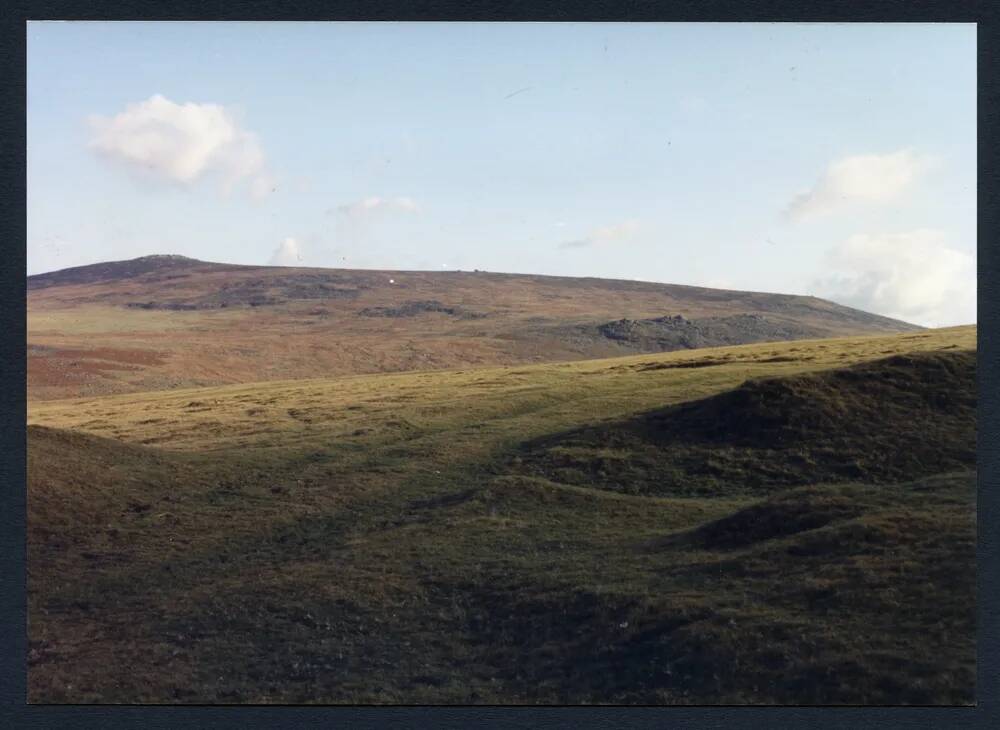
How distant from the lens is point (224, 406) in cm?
5709

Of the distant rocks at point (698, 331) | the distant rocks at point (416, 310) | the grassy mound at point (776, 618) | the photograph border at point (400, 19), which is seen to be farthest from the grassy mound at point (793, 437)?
the distant rocks at point (416, 310)

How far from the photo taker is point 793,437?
3472 centimetres

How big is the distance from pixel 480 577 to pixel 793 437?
15.2 m

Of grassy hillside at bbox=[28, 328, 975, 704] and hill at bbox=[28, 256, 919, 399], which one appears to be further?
hill at bbox=[28, 256, 919, 399]

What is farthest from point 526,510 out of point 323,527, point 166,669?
point 166,669

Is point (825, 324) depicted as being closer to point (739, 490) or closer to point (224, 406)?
point (224, 406)

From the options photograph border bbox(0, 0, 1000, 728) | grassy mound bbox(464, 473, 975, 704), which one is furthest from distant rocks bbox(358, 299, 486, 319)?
photograph border bbox(0, 0, 1000, 728)

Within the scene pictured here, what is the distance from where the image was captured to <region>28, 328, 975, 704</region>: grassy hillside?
18859 millimetres

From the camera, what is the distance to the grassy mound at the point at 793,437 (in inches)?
1267

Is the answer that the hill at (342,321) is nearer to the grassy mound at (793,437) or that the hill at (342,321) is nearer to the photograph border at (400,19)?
the grassy mound at (793,437)

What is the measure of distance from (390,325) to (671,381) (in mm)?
84469

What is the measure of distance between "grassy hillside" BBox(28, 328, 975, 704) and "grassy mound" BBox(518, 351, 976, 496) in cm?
30

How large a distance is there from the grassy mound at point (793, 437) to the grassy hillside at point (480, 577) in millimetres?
301

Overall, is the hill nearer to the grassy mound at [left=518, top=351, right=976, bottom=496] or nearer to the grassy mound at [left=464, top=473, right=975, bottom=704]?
the grassy mound at [left=518, top=351, right=976, bottom=496]
